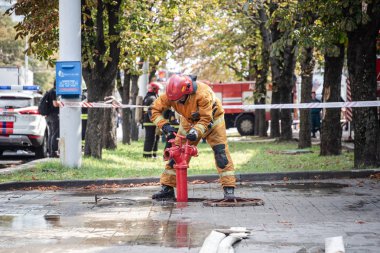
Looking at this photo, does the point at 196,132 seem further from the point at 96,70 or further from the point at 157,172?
the point at 96,70

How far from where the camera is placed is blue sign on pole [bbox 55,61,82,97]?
14.6 m

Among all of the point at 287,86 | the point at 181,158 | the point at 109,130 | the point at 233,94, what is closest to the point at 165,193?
the point at 181,158

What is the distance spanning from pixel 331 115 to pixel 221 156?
8542mm

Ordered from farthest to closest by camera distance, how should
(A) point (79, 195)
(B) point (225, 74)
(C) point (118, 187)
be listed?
(B) point (225, 74), (C) point (118, 187), (A) point (79, 195)

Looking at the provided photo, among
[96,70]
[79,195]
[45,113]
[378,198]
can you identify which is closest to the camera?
[378,198]

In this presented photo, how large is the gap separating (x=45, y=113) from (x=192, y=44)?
2124 centimetres

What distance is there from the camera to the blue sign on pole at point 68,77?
48.0ft

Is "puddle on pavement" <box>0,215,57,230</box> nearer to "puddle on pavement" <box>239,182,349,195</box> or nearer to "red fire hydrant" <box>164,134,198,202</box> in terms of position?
"red fire hydrant" <box>164,134,198,202</box>

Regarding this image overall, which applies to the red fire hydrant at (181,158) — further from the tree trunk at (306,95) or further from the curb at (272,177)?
the tree trunk at (306,95)

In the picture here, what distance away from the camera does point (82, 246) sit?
713 cm

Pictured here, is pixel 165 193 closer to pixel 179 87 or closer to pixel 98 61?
pixel 179 87

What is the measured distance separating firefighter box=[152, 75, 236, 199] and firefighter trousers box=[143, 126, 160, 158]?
7.80 metres

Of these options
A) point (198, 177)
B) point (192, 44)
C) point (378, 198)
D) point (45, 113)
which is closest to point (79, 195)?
point (198, 177)

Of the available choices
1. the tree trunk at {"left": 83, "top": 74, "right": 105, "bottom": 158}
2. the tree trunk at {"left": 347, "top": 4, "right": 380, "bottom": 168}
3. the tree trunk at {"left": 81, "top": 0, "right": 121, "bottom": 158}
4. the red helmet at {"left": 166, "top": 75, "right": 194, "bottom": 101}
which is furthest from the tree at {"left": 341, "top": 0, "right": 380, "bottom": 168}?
the tree trunk at {"left": 83, "top": 74, "right": 105, "bottom": 158}
